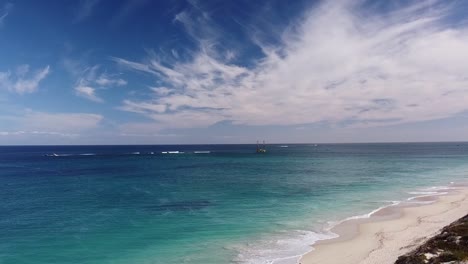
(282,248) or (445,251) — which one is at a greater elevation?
(445,251)

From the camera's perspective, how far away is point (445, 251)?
17672 mm

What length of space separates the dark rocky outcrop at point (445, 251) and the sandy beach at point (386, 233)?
9.80 feet

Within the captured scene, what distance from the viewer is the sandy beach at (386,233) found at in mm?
22578

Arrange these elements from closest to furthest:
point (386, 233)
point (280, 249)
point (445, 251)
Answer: point (445, 251)
point (280, 249)
point (386, 233)

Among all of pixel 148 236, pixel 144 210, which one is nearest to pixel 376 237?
pixel 148 236

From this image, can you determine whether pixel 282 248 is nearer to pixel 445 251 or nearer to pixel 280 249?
pixel 280 249

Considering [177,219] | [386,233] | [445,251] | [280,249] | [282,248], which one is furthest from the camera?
[177,219]

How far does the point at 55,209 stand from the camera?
39844mm

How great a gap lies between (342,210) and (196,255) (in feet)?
65.9

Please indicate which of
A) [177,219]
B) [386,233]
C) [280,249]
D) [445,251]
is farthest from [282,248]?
[177,219]

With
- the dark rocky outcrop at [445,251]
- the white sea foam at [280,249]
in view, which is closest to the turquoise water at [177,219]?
the white sea foam at [280,249]

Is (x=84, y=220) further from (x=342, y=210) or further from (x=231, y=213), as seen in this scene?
(x=342, y=210)

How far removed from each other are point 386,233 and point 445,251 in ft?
35.6

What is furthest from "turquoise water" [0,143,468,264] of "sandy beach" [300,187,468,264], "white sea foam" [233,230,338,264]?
"sandy beach" [300,187,468,264]
